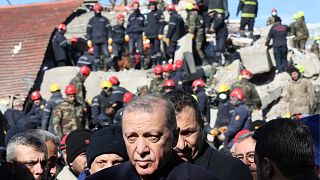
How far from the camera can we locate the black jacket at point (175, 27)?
2278 centimetres

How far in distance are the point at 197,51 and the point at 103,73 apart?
333 cm

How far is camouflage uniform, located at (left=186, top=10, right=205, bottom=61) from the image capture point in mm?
22641

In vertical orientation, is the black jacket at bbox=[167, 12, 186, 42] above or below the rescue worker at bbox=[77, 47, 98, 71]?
above

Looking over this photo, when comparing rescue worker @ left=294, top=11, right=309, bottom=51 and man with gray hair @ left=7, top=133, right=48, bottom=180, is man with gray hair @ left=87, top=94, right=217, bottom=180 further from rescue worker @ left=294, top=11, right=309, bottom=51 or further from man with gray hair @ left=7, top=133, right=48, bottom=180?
rescue worker @ left=294, top=11, right=309, bottom=51

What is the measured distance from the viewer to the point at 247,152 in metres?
6.45

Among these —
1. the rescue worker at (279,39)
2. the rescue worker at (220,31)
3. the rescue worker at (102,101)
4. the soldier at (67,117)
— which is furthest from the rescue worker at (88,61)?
the soldier at (67,117)

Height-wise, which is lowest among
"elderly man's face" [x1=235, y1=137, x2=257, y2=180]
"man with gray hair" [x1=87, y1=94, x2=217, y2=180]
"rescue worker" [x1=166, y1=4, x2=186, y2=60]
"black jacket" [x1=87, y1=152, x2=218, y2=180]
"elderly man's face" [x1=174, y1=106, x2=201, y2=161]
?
"rescue worker" [x1=166, y1=4, x2=186, y2=60]

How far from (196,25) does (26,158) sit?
1713 cm

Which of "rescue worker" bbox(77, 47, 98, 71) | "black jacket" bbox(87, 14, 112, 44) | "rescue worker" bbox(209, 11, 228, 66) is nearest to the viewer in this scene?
"black jacket" bbox(87, 14, 112, 44)

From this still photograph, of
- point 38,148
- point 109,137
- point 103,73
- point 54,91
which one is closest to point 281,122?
point 109,137

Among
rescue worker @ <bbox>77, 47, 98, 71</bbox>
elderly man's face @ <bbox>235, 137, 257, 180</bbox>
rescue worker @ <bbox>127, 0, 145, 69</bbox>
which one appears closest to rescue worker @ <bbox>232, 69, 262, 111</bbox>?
rescue worker @ <bbox>127, 0, 145, 69</bbox>

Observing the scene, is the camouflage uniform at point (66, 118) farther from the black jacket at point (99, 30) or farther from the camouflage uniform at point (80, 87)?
the black jacket at point (99, 30)

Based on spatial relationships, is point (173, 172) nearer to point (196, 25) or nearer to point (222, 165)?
point (222, 165)

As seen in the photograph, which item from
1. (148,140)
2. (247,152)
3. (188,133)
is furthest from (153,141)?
(247,152)
